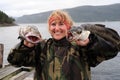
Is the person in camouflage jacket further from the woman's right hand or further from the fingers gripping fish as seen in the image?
the fingers gripping fish

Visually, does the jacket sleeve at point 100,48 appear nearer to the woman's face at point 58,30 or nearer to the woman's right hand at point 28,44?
the woman's face at point 58,30

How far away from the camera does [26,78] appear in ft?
39.4

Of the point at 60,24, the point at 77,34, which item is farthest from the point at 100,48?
the point at 60,24

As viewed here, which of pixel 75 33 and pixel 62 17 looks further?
pixel 62 17

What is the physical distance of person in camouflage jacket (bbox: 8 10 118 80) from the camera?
3650 mm

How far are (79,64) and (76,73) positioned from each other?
0.34 ft

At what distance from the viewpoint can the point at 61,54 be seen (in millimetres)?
3779

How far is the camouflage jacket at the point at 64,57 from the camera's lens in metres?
3.65

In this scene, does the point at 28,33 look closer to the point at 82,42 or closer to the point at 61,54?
the point at 61,54

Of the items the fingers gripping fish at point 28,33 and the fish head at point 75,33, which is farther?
the fingers gripping fish at point 28,33

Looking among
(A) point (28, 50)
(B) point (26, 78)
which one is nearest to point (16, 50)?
(A) point (28, 50)

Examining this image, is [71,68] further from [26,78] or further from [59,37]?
[26,78]

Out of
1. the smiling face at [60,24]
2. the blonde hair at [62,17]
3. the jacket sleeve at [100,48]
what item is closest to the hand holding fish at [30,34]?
the smiling face at [60,24]

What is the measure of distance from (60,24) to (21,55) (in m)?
0.56
